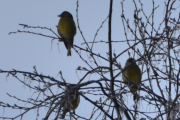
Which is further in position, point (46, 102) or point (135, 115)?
point (135, 115)

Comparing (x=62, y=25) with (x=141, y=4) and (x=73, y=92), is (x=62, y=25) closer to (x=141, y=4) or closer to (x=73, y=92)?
(x=141, y=4)

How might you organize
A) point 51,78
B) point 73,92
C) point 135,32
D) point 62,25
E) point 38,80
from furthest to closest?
1. point 62,25
2. point 135,32
3. point 38,80
4. point 51,78
5. point 73,92

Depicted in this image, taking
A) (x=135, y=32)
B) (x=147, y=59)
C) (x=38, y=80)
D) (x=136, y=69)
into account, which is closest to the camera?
(x=38, y=80)

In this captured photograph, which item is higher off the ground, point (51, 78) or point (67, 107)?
point (51, 78)

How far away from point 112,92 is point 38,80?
0.62m

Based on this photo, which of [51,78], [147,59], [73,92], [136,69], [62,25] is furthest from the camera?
[62,25]

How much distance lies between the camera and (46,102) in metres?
2.82

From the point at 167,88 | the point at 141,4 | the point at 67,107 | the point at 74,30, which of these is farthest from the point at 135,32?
the point at 74,30

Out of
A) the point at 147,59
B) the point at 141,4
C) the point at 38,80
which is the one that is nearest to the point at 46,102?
the point at 38,80

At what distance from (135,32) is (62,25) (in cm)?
267

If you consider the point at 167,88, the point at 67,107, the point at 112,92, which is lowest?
the point at 67,107

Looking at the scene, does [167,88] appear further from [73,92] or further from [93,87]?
[73,92]

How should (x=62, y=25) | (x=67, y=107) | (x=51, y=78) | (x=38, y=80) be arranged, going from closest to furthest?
(x=67, y=107) → (x=51, y=78) → (x=38, y=80) → (x=62, y=25)

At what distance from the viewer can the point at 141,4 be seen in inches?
168
